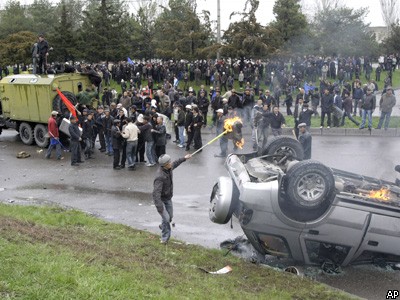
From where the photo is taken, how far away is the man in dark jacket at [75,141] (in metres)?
16.5

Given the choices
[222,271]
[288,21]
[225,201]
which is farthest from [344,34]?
[222,271]

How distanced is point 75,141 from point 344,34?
3089 cm

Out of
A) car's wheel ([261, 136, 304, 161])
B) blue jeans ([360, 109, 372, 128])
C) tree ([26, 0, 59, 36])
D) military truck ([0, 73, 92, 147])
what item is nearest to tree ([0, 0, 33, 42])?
tree ([26, 0, 59, 36])

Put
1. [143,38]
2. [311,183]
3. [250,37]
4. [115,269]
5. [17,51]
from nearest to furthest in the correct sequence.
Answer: [115,269], [311,183], [250,37], [17,51], [143,38]

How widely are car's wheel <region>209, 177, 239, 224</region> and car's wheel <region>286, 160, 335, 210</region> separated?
0.99m

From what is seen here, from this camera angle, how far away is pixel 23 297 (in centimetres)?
575

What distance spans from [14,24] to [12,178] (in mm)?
36150

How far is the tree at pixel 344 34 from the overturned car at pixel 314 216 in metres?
35.3

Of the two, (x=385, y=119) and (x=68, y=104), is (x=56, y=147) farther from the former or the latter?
(x=385, y=119)

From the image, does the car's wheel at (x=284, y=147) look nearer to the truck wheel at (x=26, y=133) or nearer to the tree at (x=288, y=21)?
the truck wheel at (x=26, y=133)

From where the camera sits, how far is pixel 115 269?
7.11 meters

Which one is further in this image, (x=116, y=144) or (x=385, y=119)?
(x=385, y=119)

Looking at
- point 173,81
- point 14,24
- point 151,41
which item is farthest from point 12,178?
point 14,24

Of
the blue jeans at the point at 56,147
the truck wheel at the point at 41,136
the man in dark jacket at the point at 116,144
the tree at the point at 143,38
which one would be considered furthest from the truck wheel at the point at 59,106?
the tree at the point at 143,38
